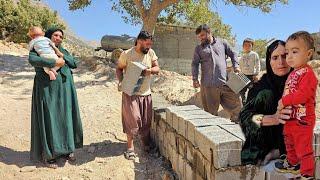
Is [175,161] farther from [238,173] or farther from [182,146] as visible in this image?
[238,173]

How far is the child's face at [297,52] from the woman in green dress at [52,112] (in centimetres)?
277

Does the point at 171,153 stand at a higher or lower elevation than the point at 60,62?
lower

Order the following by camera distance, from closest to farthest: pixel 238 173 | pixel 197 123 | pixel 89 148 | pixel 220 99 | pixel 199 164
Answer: pixel 238 173, pixel 199 164, pixel 197 123, pixel 89 148, pixel 220 99

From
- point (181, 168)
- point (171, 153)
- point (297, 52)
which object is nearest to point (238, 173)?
point (297, 52)

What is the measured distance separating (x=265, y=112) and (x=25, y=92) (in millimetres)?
7427

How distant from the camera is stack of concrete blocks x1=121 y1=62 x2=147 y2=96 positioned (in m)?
4.31

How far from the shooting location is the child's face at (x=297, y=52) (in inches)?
83.7

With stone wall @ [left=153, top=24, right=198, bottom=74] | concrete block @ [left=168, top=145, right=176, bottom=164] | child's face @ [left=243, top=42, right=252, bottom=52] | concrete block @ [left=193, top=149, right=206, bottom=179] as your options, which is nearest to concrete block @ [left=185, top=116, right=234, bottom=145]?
concrete block @ [left=193, top=149, right=206, bottom=179]

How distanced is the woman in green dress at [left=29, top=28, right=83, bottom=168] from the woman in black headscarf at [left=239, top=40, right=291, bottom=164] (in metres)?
2.50

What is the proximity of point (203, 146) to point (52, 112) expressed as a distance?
81.5 inches

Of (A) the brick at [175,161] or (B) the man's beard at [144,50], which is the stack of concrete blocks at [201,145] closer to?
(A) the brick at [175,161]

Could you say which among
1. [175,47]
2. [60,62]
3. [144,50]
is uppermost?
[175,47]

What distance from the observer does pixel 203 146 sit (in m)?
2.92

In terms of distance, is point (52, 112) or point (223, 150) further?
point (52, 112)
